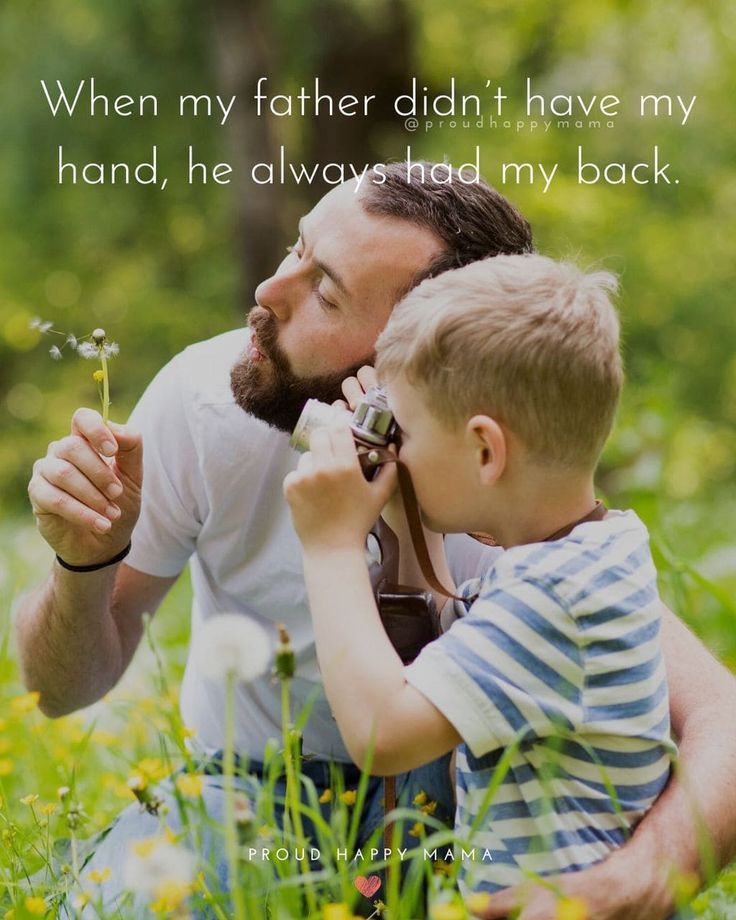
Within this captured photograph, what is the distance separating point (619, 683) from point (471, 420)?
0.38 m

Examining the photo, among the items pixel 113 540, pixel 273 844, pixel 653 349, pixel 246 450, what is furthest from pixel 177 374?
pixel 653 349

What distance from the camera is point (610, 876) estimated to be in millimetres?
1414

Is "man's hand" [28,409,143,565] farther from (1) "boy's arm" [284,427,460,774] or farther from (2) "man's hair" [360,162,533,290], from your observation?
(2) "man's hair" [360,162,533,290]

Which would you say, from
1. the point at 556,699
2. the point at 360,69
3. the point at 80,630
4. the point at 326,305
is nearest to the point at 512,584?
the point at 556,699

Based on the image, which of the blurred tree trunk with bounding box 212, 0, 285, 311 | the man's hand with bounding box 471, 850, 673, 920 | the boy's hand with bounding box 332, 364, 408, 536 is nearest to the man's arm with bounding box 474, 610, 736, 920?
the man's hand with bounding box 471, 850, 673, 920

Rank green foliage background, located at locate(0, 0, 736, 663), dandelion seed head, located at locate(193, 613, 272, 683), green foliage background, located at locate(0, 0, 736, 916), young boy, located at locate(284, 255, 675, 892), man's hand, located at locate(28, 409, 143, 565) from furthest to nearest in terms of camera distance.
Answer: green foliage background, located at locate(0, 0, 736, 663) → green foliage background, located at locate(0, 0, 736, 916) → man's hand, located at locate(28, 409, 143, 565) → young boy, located at locate(284, 255, 675, 892) → dandelion seed head, located at locate(193, 613, 272, 683)

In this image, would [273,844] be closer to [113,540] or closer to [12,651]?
[113,540]

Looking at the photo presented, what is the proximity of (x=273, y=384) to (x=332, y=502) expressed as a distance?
572 mm

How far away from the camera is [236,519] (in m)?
2.15

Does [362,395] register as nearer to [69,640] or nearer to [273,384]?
[273,384]

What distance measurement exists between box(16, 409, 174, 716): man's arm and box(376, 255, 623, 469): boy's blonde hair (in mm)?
550

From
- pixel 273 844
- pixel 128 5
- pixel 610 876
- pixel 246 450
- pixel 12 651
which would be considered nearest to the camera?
pixel 610 876

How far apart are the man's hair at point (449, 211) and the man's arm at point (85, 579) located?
63 cm

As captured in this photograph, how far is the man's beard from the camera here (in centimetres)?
203
